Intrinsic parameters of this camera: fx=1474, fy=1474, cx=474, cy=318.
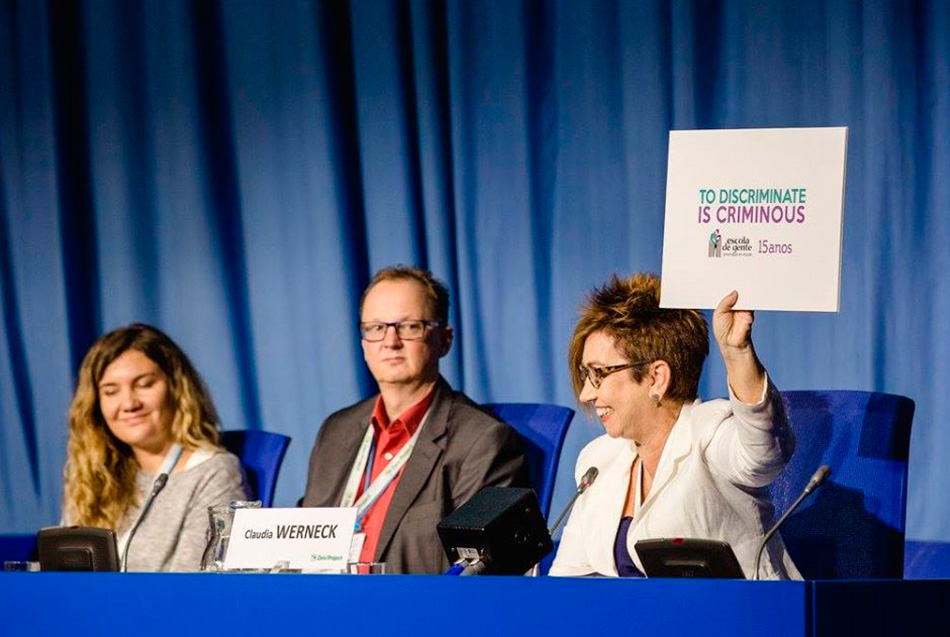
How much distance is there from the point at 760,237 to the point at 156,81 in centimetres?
330

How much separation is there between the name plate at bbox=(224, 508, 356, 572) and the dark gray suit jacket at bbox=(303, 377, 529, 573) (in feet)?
2.79

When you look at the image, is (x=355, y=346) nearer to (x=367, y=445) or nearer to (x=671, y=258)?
(x=367, y=445)

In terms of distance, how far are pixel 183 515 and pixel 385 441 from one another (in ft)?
1.83

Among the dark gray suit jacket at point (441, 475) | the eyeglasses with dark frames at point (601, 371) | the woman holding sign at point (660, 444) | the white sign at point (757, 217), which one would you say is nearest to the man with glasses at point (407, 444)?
the dark gray suit jacket at point (441, 475)

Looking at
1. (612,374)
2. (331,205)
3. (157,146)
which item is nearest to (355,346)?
(331,205)

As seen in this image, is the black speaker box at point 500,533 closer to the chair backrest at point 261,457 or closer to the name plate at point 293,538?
the name plate at point 293,538

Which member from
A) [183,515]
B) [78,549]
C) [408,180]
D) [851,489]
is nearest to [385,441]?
[183,515]

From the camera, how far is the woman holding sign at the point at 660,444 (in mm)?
2654

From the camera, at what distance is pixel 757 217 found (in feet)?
7.89

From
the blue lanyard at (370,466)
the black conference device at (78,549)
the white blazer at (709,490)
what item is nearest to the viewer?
the white blazer at (709,490)

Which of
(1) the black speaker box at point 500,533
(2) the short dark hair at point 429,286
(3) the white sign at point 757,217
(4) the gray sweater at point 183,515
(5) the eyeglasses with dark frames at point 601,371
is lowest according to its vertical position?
(4) the gray sweater at point 183,515

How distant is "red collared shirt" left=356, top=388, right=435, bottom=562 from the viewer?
3602 mm

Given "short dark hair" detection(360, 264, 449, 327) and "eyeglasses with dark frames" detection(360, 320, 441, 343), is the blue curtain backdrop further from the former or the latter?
"eyeglasses with dark frames" detection(360, 320, 441, 343)

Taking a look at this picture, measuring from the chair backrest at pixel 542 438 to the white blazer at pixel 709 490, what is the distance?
0.50 metres
